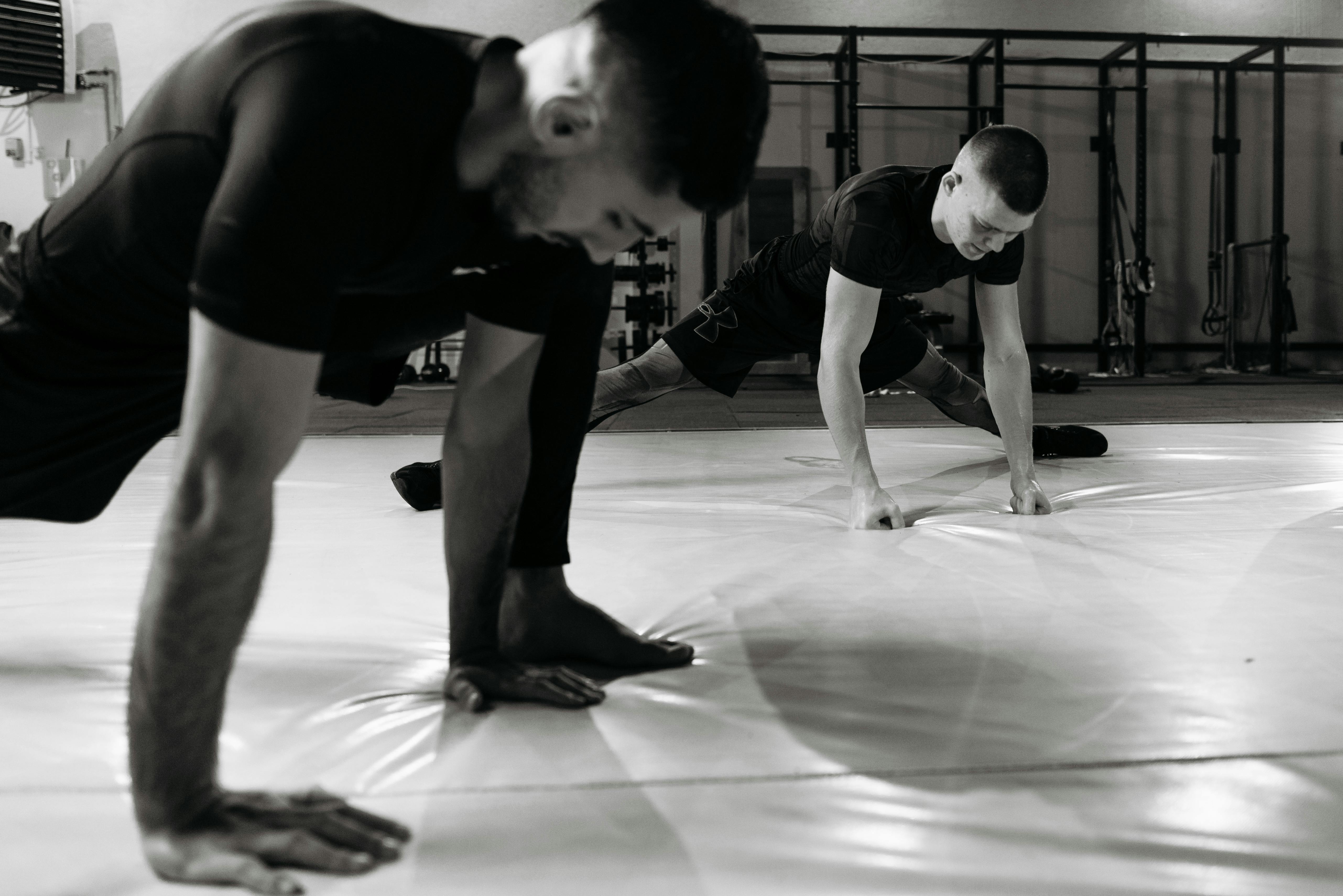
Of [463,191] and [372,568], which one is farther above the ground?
[463,191]

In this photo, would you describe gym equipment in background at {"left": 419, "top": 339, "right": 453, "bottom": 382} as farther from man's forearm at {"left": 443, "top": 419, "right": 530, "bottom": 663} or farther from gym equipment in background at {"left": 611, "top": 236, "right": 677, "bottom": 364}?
man's forearm at {"left": 443, "top": 419, "right": 530, "bottom": 663}

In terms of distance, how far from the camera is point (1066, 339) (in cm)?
845

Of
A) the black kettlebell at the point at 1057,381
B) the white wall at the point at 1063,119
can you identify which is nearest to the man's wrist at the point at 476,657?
the black kettlebell at the point at 1057,381

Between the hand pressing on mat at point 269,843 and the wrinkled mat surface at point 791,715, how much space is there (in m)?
0.02

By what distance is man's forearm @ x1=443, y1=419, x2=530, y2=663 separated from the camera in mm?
1159

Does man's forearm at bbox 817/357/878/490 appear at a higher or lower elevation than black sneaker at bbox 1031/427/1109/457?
higher

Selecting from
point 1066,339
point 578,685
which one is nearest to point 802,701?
point 578,685

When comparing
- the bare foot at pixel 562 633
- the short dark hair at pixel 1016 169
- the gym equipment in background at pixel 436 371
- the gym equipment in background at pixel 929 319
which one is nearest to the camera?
the bare foot at pixel 562 633

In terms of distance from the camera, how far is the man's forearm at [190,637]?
0.71 meters

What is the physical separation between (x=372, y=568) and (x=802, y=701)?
897mm

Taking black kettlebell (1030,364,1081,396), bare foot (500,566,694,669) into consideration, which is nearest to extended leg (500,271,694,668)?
bare foot (500,566,694,669)

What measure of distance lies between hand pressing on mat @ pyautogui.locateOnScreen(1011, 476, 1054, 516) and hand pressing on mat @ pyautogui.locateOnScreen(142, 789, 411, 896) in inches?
68.3

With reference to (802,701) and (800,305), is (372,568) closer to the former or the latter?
(802,701)

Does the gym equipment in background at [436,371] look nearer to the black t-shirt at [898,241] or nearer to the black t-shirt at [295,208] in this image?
the black t-shirt at [898,241]
